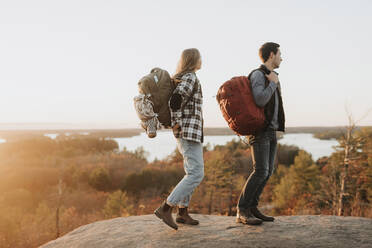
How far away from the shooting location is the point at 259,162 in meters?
3.82

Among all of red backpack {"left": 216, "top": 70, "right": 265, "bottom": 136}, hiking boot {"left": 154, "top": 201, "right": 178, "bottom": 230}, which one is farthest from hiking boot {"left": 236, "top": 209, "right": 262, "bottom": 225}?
red backpack {"left": 216, "top": 70, "right": 265, "bottom": 136}

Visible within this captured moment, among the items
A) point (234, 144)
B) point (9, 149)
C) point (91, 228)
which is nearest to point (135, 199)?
point (234, 144)

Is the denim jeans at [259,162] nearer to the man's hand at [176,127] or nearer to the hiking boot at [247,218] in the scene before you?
the hiking boot at [247,218]

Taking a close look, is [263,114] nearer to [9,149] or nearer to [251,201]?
[251,201]

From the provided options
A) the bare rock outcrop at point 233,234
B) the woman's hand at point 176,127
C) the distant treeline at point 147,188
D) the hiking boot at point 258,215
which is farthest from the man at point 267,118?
the distant treeline at point 147,188

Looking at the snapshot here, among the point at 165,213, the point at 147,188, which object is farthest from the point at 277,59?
the point at 147,188

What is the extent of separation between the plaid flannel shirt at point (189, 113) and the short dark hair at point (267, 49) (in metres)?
0.90

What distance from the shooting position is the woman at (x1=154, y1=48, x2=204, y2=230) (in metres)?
3.67

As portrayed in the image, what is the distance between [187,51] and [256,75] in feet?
2.90

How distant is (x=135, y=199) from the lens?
160 ft

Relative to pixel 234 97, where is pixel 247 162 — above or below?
below

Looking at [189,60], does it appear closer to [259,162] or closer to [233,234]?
[259,162]

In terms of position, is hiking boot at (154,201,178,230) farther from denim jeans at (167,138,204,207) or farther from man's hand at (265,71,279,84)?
man's hand at (265,71,279,84)

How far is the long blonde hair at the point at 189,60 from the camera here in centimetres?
374
